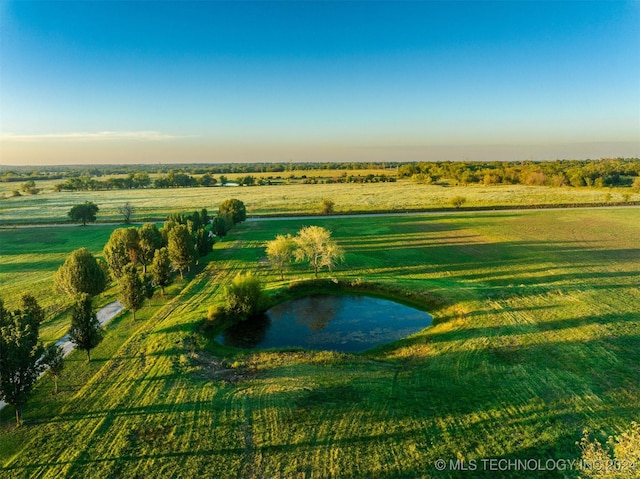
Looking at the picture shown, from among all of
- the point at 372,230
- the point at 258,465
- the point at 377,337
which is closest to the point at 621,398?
the point at 377,337

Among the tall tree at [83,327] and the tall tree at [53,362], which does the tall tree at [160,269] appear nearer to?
the tall tree at [83,327]

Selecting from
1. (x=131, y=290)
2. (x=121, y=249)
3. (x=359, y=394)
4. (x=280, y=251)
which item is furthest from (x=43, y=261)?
(x=359, y=394)

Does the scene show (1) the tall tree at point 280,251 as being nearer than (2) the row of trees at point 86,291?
No

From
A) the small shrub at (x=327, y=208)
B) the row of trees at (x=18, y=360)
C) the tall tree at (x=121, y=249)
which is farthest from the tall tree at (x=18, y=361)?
the small shrub at (x=327, y=208)

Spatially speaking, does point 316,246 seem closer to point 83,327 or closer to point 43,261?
point 83,327

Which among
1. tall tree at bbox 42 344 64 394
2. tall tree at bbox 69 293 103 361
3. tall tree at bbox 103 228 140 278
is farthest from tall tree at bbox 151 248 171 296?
tall tree at bbox 42 344 64 394

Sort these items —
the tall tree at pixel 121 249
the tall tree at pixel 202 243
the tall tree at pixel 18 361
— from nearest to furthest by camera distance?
the tall tree at pixel 18 361
the tall tree at pixel 121 249
the tall tree at pixel 202 243
